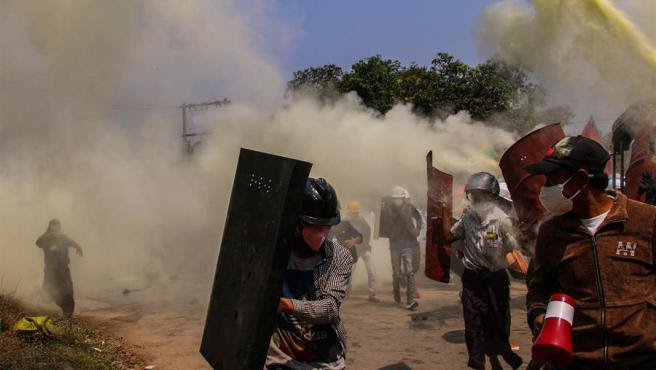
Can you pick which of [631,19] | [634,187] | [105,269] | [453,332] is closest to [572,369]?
[634,187]

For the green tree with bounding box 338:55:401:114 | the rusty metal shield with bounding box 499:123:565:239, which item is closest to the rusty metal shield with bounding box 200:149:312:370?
the rusty metal shield with bounding box 499:123:565:239

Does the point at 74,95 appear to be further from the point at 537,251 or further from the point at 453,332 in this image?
the point at 537,251

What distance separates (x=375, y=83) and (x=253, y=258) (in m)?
15.1

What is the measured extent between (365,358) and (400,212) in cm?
364

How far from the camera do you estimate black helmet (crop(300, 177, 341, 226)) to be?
2.71 m

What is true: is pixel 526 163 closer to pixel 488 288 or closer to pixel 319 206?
pixel 488 288

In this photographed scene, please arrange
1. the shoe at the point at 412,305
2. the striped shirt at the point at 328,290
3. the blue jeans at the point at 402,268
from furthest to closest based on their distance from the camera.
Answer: the blue jeans at the point at 402,268
the shoe at the point at 412,305
the striped shirt at the point at 328,290

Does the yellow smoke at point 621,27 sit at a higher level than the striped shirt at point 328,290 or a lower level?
higher

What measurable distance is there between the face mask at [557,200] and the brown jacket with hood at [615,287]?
0.25 ft

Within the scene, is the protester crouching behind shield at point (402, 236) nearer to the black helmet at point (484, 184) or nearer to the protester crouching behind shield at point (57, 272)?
the black helmet at point (484, 184)

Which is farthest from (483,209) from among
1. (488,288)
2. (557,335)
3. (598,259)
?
(557,335)

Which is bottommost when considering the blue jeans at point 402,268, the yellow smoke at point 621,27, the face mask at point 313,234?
the blue jeans at point 402,268

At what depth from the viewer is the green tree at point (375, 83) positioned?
16.5 m

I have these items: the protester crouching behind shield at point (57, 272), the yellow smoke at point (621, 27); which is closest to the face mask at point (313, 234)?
the yellow smoke at point (621, 27)
